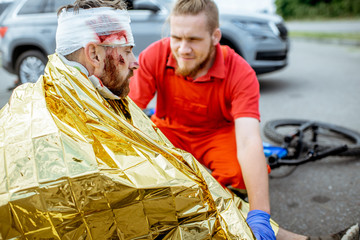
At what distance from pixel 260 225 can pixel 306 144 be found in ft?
5.44

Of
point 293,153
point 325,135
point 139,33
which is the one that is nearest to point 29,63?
point 139,33

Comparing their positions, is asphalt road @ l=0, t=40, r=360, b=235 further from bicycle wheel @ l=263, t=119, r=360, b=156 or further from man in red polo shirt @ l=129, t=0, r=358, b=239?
man in red polo shirt @ l=129, t=0, r=358, b=239

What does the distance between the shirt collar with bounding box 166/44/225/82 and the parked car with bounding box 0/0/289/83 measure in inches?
110

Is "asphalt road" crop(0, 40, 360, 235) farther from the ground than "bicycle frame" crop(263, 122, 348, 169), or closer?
closer

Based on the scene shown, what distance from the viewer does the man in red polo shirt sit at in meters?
1.90

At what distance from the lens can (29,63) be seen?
5426 mm

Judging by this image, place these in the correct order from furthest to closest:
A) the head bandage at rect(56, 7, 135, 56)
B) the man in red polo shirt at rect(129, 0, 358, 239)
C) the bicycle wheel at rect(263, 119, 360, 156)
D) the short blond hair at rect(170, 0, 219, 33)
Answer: the bicycle wheel at rect(263, 119, 360, 156)
the short blond hair at rect(170, 0, 219, 33)
the man in red polo shirt at rect(129, 0, 358, 239)
the head bandage at rect(56, 7, 135, 56)

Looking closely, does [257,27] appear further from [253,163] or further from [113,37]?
[113,37]

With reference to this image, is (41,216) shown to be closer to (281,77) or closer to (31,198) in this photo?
(31,198)

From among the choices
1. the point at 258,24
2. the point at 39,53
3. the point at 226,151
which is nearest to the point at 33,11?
the point at 39,53

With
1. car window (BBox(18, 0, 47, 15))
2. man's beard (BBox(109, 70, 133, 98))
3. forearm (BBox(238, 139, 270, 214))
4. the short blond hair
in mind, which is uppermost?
car window (BBox(18, 0, 47, 15))

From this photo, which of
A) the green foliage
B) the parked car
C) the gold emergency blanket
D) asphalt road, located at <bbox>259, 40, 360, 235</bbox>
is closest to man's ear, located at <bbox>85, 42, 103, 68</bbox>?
the gold emergency blanket

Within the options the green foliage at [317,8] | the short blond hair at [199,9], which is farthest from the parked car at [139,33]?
the green foliage at [317,8]

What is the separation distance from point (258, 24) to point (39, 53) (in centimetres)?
373
